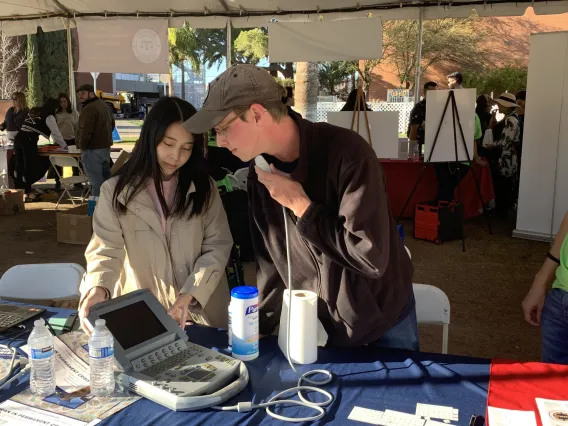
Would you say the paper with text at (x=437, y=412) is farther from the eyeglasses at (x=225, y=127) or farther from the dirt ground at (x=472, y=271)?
the dirt ground at (x=472, y=271)

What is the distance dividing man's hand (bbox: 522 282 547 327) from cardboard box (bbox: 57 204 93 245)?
178 inches

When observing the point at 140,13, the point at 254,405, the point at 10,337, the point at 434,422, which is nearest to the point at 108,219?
the point at 10,337

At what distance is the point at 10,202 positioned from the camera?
7.15 meters

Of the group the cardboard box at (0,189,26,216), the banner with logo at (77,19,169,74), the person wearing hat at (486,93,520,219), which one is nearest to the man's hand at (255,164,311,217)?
the person wearing hat at (486,93,520,219)

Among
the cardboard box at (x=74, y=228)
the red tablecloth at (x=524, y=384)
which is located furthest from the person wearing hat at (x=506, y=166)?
the red tablecloth at (x=524, y=384)

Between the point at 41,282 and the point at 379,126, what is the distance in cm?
410

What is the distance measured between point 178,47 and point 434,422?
27025 mm

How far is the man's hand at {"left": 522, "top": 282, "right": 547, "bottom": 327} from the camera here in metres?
1.97

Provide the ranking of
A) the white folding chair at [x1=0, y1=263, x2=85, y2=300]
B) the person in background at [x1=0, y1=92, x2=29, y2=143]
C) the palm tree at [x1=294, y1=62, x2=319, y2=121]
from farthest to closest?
the palm tree at [x1=294, y1=62, x2=319, y2=121] → the person in background at [x1=0, y1=92, x2=29, y2=143] → the white folding chair at [x1=0, y1=263, x2=85, y2=300]

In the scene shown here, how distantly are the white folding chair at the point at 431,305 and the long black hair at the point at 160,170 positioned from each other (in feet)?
2.78

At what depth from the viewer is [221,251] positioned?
192 centimetres

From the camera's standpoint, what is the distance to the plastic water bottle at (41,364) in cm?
131

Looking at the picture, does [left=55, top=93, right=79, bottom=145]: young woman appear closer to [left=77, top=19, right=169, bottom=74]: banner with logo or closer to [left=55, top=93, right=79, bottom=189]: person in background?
[left=55, top=93, right=79, bottom=189]: person in background

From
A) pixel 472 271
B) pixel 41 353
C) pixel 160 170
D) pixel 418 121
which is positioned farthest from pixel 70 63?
pixel 41 353
